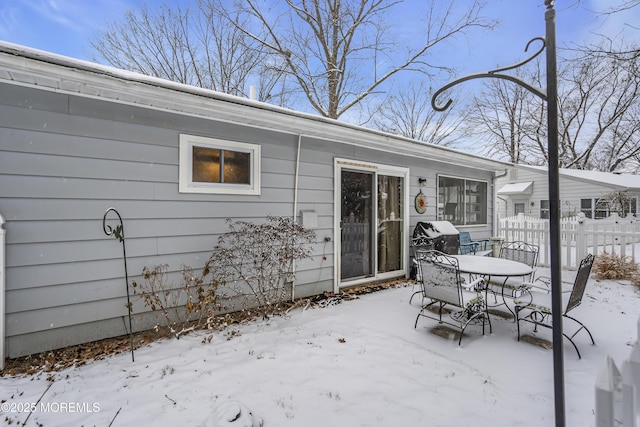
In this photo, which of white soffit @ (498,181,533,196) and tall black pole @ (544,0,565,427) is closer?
tall black pole @ (544,0,565,427)

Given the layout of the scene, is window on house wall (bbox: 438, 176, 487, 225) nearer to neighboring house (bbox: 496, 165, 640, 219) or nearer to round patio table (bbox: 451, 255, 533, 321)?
round patio table (bbox: 451, 255, 533, 321)

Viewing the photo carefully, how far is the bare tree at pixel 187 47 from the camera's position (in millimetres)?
9797

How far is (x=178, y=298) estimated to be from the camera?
135 inches

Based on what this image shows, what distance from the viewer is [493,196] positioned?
766 cm

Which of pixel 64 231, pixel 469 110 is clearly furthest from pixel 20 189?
pixel 469 110

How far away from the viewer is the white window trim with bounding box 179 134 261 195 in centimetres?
343

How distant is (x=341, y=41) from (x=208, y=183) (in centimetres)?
906

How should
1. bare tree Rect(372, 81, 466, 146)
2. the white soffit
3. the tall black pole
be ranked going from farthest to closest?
the white soffit → bare tree Rect(372, 81, 466, 146) → the tall black pole

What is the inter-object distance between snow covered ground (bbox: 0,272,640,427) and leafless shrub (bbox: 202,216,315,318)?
467 mm

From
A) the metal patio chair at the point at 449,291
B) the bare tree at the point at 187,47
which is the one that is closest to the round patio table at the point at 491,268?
the metal patio chair at the point at 449,291

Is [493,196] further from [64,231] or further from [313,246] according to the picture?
[64,231]

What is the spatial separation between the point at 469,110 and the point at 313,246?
1616 centimetres

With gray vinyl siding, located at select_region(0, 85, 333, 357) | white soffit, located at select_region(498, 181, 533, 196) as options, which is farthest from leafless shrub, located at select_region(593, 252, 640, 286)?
white soffit, located at select_region(498, 181, 533, 196)

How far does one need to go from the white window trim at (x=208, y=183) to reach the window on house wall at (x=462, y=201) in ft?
13.4
